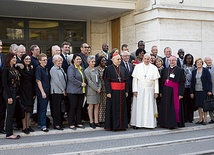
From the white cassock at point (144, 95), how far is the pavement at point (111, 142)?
26 centimetres

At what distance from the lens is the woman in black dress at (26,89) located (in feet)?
24.2

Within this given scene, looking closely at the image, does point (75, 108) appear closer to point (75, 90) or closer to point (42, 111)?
point (75, 90)

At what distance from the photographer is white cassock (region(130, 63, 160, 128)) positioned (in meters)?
A: 8.41

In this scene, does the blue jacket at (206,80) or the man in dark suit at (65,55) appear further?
the blue jacket at (206,80)

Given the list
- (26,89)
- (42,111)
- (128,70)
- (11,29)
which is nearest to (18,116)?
(42,111)

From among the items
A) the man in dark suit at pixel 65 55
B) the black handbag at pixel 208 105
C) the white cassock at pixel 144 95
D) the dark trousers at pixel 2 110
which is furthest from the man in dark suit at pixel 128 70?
the dark trousers at pixel 2 110

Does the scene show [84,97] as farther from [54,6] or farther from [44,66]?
[54,6]

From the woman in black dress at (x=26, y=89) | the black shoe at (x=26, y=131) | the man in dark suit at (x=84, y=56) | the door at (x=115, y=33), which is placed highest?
the door at (x=115, y=33)

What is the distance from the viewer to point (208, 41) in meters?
13.4

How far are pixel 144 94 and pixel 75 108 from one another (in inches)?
72.0

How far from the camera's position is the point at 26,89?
7.43m

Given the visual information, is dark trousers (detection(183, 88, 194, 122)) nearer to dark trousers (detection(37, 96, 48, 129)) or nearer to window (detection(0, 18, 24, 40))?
dark trousers (detection(37, 96, 48, 129))

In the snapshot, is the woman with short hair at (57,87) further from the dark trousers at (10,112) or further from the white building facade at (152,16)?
the white building facade at (152,16)

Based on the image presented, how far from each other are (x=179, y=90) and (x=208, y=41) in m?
5.76
